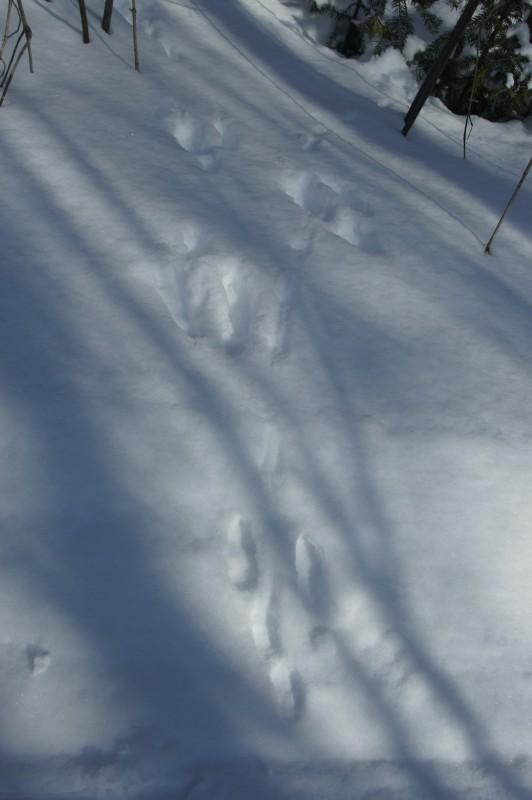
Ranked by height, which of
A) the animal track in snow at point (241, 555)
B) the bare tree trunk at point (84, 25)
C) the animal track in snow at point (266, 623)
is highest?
the bare tree trunk at point (84, 25)

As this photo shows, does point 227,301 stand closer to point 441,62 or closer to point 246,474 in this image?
point 246,474

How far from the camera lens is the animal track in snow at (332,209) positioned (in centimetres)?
257

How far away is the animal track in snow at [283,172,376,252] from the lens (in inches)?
101

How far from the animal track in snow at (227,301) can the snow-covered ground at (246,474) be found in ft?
0.04

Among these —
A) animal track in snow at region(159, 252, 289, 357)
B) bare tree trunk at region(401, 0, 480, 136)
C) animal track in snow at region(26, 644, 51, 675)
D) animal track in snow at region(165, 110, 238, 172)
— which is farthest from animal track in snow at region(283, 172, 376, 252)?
animal track in snow at region(26, 644, 51, 675)

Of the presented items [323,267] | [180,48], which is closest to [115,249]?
[323,267]

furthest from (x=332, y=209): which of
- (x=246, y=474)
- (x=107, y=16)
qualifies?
(x=107, y=16)

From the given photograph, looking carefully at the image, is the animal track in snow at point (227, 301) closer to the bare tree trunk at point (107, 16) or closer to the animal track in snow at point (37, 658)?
the animal track in snow at point (37, 658)

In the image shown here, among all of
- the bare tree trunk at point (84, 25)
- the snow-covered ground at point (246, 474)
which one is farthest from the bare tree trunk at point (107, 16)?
the snow-covered ground at point (246, 474)

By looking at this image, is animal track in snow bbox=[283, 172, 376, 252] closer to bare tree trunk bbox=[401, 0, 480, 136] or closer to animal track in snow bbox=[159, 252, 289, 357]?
animal track in snow bbox=[159, 252, 289, 357]

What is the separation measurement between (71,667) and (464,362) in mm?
1553

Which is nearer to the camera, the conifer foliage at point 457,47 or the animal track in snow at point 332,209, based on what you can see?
the animal track in snow at point 332,209

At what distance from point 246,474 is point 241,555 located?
23cm

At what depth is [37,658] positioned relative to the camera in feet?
4.16
